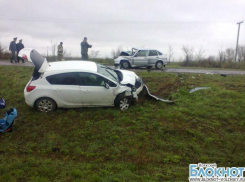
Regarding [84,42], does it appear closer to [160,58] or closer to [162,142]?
[160,58]

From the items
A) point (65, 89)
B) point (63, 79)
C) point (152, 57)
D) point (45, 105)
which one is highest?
point (152, 57)

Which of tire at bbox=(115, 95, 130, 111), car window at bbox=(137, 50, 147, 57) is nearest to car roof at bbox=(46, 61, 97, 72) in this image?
tire at bbox=(115, 95, 130, 111)

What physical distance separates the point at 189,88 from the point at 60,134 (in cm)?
569

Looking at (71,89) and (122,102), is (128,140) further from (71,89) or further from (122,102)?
(71,89)

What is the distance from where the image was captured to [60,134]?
663 centimetres

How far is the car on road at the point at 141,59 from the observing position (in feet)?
57.5

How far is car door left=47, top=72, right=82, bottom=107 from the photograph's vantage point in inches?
309

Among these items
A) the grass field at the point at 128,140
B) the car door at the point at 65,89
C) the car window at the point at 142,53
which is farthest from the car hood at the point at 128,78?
the car window at the point at 142,53

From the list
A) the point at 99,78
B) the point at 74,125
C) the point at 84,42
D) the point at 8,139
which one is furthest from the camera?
the point at 84,42

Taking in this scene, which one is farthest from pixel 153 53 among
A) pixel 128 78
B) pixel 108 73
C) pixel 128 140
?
pixel 128 140

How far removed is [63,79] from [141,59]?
1030 cm

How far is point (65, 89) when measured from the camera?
7.86 m

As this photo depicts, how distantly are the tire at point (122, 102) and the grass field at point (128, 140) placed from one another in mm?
192

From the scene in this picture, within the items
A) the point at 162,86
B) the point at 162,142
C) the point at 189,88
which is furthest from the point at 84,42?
the point at 162,142
